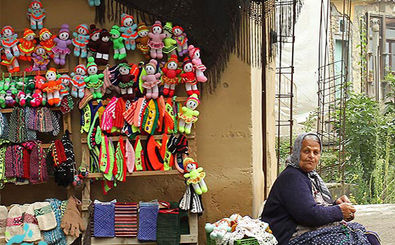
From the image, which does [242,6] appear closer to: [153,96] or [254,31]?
[254,31]

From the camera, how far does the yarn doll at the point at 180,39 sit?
475 cm

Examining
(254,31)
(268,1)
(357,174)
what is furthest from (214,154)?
(357,174)

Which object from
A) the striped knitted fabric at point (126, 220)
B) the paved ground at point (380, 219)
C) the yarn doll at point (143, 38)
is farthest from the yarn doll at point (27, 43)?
the paved ground at point (380, 219)

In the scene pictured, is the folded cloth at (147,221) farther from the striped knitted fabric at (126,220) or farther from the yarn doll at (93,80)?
the yarn doll at (93,80)

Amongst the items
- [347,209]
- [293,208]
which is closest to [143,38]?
[293,208]

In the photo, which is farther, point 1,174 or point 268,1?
point 268,1

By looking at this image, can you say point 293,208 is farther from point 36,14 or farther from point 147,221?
point 36,14

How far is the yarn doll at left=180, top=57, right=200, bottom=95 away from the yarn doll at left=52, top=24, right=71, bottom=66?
963mm

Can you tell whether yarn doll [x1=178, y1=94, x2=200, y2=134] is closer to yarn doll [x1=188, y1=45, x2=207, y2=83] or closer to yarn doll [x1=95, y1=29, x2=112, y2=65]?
yarn doll [x1=188, y1=45, x2=207, y2=83]

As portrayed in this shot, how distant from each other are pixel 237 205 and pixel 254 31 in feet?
4.75

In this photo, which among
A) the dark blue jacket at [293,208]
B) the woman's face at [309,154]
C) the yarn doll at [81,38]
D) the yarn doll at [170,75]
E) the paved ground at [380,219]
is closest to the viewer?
the dark blue jacket at [293,208]

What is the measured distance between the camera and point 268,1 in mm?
5293

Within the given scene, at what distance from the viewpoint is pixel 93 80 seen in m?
4.79

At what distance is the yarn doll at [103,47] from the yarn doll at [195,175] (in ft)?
3.43
